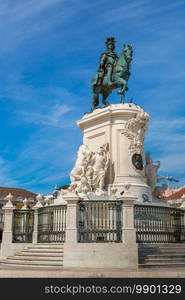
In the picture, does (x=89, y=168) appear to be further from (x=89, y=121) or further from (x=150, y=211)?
(x=150, y=211)

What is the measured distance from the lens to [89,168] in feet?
63.1

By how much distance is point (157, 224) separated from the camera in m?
15.3

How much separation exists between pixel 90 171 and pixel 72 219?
6.20m

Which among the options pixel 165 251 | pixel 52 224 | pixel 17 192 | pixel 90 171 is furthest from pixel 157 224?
pixel 17 192

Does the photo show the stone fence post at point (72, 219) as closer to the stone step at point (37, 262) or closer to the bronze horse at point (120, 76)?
the stone step at point (37, 262)

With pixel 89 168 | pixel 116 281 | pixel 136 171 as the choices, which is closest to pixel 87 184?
pixel 89 168

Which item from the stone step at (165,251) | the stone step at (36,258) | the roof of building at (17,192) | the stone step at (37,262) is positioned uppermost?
the roof of building at (17,192)

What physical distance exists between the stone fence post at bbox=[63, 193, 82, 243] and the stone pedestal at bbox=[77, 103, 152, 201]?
5.58m

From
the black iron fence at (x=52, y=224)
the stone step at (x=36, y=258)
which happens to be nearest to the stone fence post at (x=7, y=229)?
the black iron fence at (x=52, y=224)

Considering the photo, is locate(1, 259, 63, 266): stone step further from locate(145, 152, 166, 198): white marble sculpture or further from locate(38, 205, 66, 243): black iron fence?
locate(145, 152, 166, 198): white marble sculpture

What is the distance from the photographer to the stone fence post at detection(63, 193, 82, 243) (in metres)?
12.7

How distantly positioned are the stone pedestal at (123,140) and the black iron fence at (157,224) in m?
2.34

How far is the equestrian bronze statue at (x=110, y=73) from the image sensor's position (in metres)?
21.4

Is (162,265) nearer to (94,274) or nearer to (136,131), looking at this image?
(94,274)
